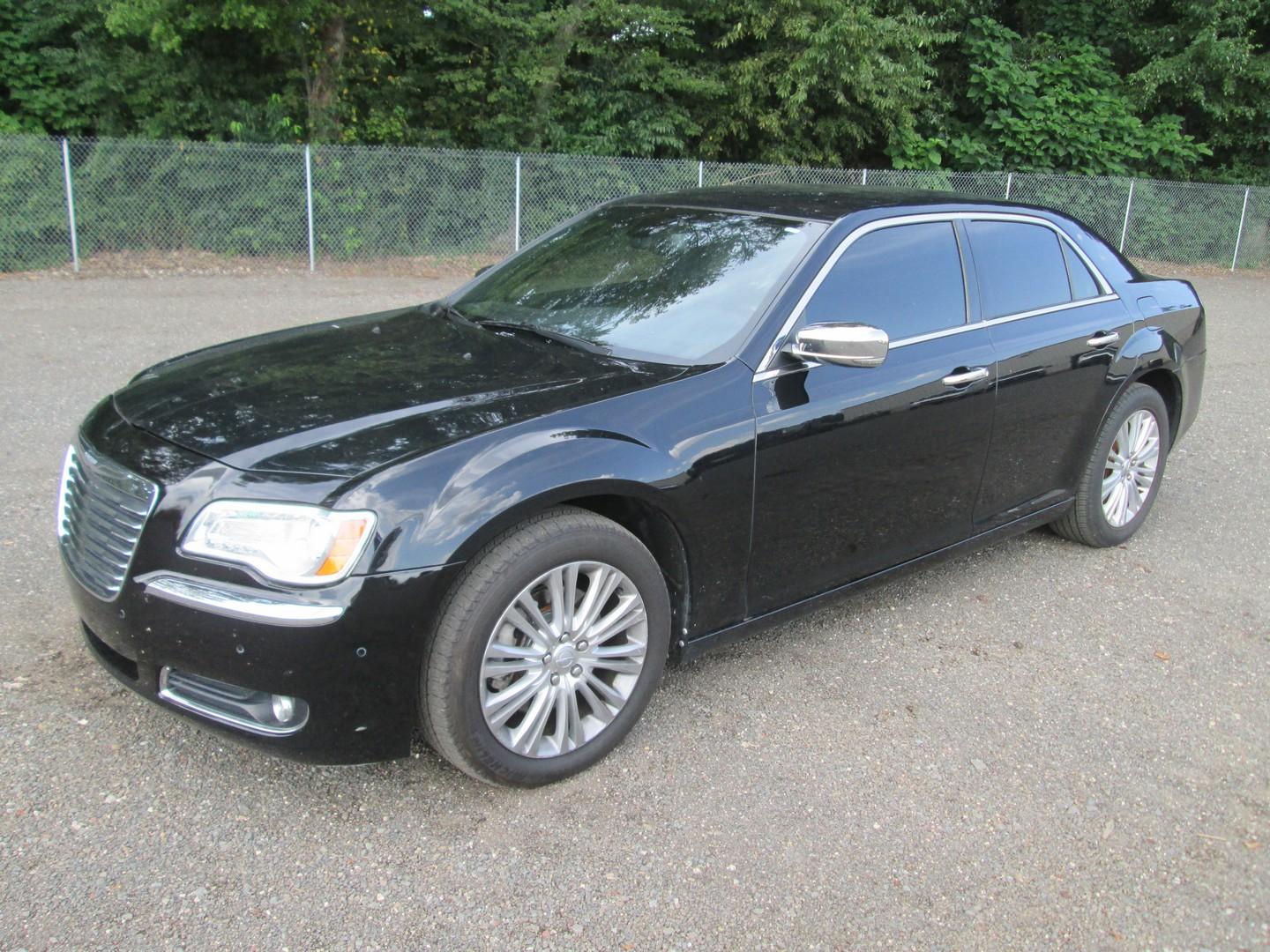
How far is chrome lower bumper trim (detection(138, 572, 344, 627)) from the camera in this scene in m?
2.64

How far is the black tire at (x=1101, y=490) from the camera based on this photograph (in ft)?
16.2

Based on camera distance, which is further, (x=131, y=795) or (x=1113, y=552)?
(x=1113, y=552)

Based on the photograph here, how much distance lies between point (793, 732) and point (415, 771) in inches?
47.7

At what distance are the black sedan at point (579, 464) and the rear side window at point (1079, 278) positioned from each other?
0.02 meters

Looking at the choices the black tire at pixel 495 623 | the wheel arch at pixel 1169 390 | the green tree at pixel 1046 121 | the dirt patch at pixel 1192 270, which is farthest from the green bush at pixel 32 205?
the dirt patch at pixel 1192 270

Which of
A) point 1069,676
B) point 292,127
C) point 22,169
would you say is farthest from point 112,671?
point 292,127

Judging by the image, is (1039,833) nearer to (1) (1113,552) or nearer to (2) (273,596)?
(2) (273,596)

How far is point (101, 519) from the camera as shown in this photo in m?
3.02

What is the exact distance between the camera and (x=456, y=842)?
2873 mm

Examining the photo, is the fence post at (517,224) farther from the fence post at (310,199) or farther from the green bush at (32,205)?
the green bush at (32,205)

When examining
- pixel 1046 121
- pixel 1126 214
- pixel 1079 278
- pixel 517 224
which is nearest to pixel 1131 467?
pixel 1079 278

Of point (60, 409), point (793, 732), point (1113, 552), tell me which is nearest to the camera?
point (793, 732)

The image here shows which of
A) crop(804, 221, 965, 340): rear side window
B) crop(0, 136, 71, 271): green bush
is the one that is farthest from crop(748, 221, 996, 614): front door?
crop(0, 136, 71, 271): green bush

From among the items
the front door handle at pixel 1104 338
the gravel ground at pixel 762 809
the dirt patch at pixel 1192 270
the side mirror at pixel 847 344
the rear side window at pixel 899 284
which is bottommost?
the dirt patch at pixel 1192 270
